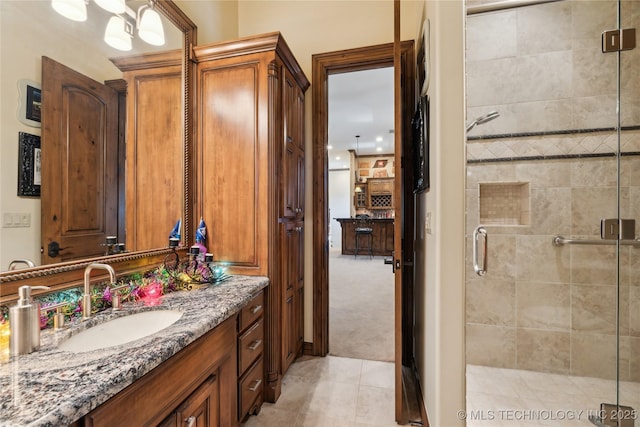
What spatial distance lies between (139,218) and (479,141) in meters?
2.48

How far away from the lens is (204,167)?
1.88 m

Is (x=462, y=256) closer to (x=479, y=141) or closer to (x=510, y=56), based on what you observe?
(x=479, y=141)

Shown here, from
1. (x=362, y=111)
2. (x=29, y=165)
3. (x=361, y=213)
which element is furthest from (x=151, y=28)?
(x=361, y=213)

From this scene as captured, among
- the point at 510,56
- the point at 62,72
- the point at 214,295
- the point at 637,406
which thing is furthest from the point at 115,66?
the point at 637,406

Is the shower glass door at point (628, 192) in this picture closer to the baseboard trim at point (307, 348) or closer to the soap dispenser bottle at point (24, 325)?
the baseboard trim at point (307, 348)

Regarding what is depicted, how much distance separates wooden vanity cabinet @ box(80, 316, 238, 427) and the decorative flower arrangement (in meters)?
0.39

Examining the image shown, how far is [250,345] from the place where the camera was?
1571 mm

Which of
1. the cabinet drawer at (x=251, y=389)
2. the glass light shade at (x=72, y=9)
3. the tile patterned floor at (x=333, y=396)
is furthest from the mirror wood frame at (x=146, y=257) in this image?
the tile patterned floor at (x=333, y=396)

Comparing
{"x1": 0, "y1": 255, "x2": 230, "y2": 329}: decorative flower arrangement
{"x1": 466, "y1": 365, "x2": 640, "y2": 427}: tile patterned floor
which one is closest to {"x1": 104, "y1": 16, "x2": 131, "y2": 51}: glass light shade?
{"x1": 0, "y1": 255, "x2": 230, "y2": 329}: decorative flower arrangement

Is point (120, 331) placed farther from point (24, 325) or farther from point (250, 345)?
point (250, 345)

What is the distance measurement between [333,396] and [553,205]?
2.16 meters

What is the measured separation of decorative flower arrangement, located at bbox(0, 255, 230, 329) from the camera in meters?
1.03

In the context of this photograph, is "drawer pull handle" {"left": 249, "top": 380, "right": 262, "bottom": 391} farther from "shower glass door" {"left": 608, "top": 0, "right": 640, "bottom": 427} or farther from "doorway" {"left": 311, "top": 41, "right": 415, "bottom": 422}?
"shower glass door" {"left": 608, "top": 0, "right": 640, "bottom": 427}

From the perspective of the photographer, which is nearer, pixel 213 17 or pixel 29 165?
pixel 29 165
